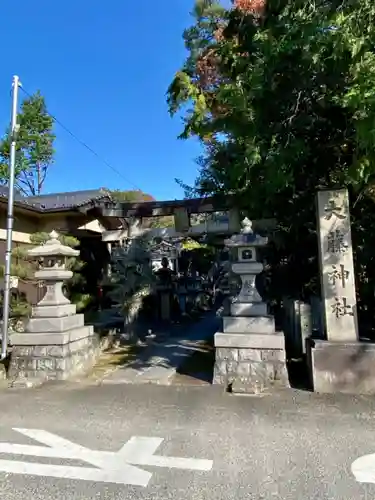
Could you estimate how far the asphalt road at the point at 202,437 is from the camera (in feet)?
10.2

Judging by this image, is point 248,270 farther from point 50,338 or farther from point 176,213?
point 176,213

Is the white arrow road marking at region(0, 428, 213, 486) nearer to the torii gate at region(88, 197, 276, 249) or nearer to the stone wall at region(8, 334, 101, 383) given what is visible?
the stone wall at region(8, 334, 101, 383)

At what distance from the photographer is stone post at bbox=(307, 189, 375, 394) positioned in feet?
18.9

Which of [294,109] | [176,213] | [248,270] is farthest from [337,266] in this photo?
[176,213]

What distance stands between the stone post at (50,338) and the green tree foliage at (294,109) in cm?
371

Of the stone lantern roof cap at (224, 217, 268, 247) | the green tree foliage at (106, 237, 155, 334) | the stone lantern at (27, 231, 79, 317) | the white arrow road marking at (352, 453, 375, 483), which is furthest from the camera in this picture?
the green tree foliage at (106, 237, 155, 334)

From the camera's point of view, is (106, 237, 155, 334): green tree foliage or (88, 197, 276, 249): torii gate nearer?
(88, 197, 276, 249): torii gate

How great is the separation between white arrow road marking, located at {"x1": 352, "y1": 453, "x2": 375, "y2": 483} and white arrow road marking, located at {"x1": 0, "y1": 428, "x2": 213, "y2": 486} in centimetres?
131

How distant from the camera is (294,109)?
6.77 m

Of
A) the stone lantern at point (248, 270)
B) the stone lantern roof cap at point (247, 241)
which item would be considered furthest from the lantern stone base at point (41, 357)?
the stone lantern roof cap at point (247, 241)

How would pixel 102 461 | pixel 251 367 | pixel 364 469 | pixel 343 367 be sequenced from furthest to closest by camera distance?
pixel 251 367
pixel 343 367
pixel 102 461
pixel 364 469

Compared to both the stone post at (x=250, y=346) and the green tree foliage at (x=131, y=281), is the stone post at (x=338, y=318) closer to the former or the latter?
the stone post at (x=250, y=346)

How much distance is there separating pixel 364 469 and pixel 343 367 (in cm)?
251

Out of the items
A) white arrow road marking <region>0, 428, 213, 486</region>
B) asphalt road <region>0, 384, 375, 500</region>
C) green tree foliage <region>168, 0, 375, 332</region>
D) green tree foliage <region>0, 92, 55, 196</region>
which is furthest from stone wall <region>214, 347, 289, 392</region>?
green tree foliage <region>0, 92, 55, 196</region>
